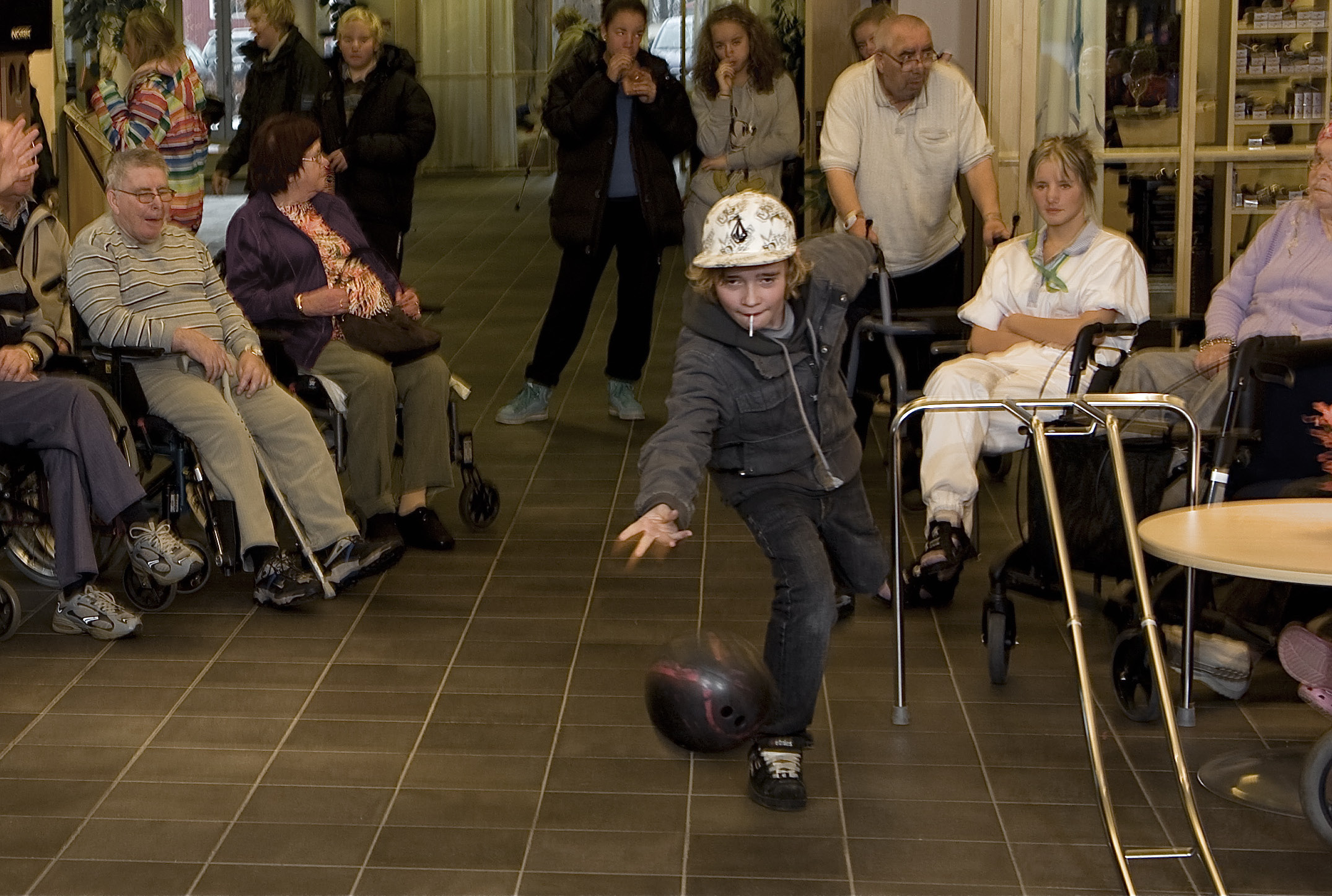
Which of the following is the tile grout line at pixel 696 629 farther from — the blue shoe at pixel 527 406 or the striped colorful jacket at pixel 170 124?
the striped colorful jacket at pixel 170 124

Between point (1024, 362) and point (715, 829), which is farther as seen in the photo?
point (1024, 362)

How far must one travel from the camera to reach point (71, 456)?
4.62 m

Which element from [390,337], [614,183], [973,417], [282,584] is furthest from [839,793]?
[614,183]

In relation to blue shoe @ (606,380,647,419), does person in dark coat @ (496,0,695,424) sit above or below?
above

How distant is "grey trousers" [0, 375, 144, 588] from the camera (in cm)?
461

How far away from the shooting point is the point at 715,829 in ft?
11.2

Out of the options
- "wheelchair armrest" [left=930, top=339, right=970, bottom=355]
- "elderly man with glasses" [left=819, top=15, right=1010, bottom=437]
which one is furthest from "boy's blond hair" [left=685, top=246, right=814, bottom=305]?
"elderly man with glasses" [left=819, top=15, right=1010, bottom=437]

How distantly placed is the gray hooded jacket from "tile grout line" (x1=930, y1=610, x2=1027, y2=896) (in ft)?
2.27

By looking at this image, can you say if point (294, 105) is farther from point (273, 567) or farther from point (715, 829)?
point (715, 829)

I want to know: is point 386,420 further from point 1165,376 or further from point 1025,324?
point 1165,376

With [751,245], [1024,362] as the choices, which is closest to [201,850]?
[751,245]

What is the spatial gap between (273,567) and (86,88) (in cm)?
504

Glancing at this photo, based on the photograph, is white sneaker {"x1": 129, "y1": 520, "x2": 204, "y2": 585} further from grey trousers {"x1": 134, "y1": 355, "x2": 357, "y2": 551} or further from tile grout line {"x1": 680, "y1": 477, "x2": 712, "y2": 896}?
tile grout line {"x1": 680, "y1": 477, "x2": 712, "y2": 896}

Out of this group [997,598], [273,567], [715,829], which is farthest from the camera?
[273,567]
